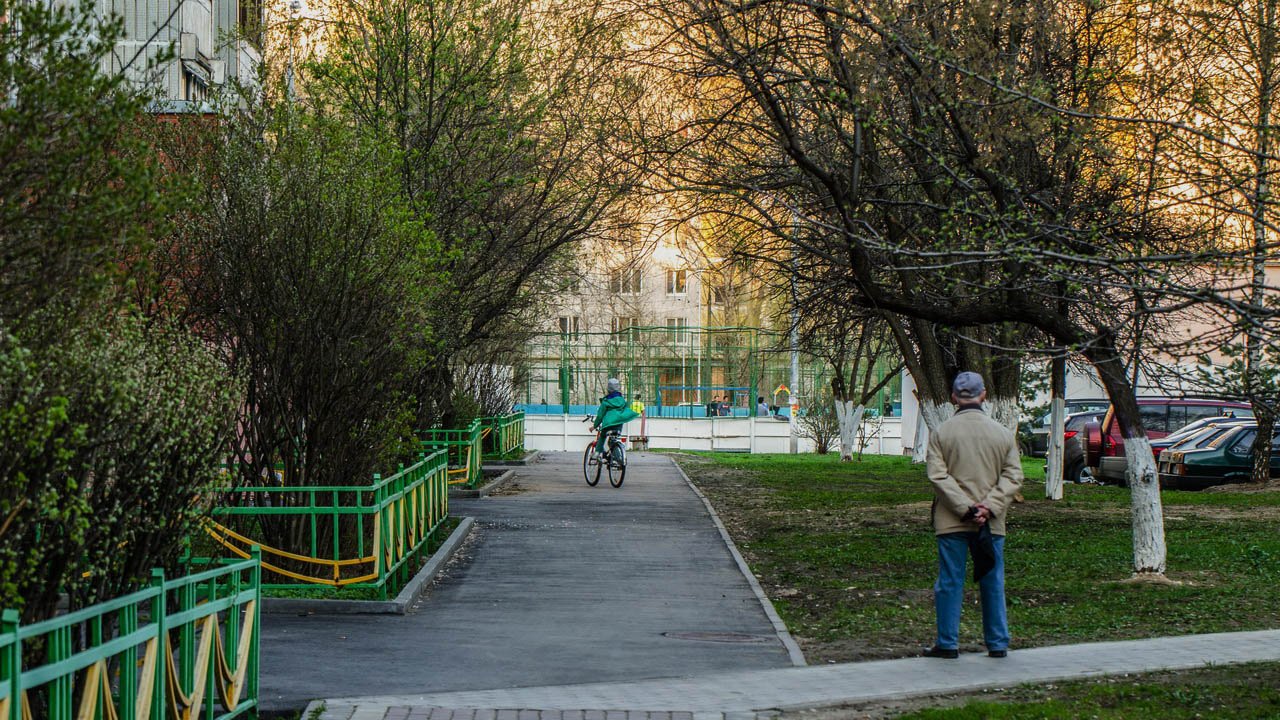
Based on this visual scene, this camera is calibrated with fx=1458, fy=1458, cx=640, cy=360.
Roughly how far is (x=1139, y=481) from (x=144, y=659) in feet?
32.6

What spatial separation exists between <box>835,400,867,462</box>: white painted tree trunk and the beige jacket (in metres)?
30.7

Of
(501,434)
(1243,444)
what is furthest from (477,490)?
(1243,444)

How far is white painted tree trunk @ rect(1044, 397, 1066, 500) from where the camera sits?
2283cm

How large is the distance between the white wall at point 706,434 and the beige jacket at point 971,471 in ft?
132

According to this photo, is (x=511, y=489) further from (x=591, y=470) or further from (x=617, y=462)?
(x=617, y=462)

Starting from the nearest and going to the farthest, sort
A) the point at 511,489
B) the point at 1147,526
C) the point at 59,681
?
the point at 59,681 → the point at 1147,526 → the point at 511,489

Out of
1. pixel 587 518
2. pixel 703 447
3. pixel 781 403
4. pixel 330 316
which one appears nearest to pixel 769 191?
pixel 587 518

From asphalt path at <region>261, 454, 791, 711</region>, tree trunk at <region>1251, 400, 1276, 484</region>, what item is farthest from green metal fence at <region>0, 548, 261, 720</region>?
tree trunk at <region>1251, 400, 1276, 484</region>

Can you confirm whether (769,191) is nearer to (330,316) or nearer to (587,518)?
(587,518)

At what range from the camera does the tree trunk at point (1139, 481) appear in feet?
42.5

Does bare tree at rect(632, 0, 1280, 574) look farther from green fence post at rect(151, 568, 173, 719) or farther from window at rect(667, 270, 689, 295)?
window at rect(667, 270, 689, 295)

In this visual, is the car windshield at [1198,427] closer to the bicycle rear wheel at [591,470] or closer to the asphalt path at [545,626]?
the bicycle rear wheel at [591,470]

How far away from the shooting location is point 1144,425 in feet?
99.4

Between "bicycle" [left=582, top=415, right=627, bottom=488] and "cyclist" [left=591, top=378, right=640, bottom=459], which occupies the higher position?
"cyclist" [left=591, top=378, right=640, bottom=459]
